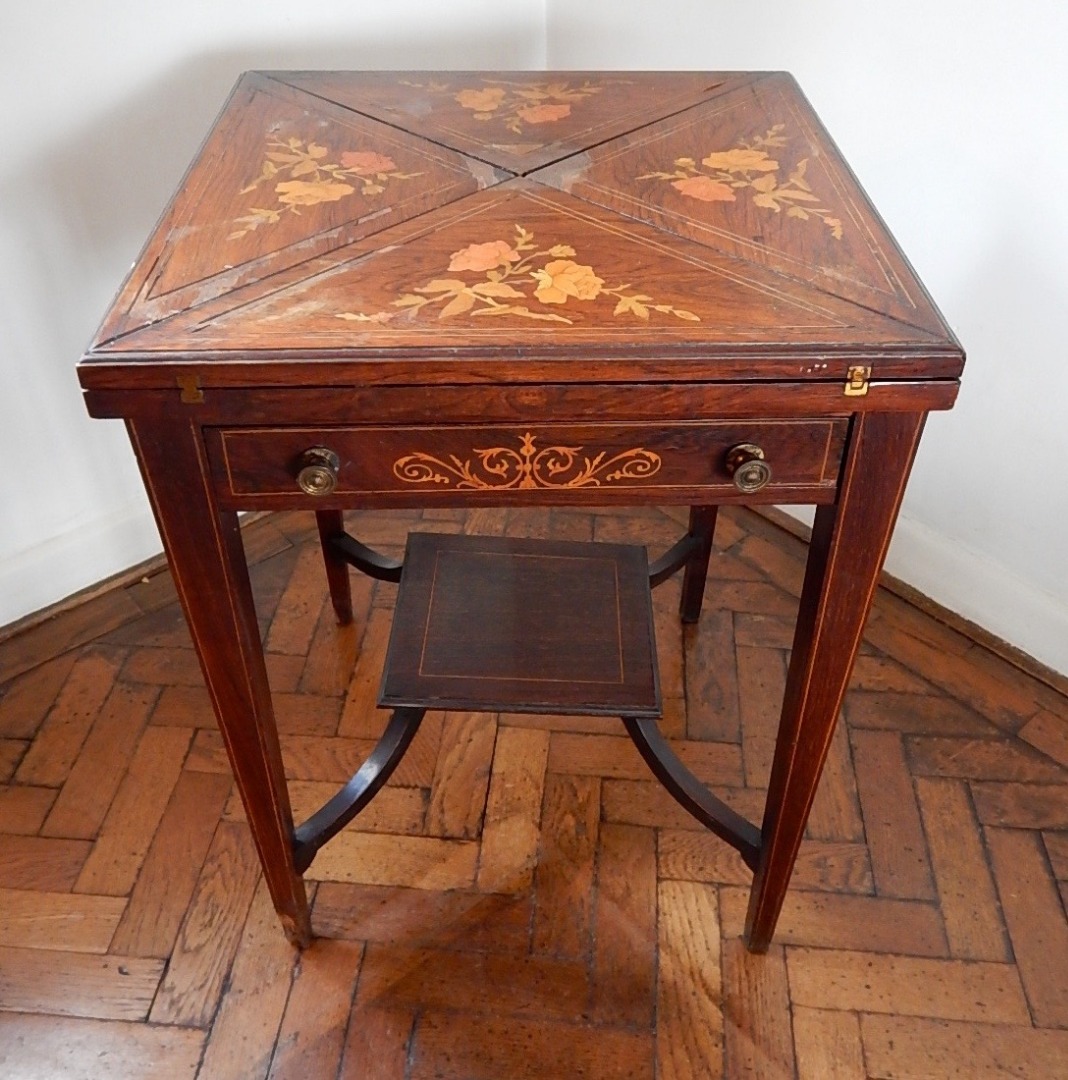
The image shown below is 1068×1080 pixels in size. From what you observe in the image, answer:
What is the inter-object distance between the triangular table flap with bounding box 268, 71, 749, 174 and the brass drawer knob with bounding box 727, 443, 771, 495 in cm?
39

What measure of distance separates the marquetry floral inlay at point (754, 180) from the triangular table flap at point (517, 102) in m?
0.12

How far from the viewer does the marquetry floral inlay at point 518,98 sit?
1.11 m

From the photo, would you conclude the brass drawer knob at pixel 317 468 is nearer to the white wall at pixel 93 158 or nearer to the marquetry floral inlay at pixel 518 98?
the marquetry floral inlay at pixel 518 98

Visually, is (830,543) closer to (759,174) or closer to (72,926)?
(759,174)

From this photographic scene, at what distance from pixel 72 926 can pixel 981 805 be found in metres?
1.12

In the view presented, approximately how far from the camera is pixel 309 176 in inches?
38.1

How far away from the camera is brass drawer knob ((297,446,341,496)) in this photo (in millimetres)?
753

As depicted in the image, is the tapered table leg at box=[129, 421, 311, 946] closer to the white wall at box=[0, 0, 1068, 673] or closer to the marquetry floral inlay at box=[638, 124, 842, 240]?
the marquetry floral inlay at box=[638, 124, 842, 240]

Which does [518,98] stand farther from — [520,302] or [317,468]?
[317,468]

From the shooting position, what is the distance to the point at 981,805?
1.31 meters

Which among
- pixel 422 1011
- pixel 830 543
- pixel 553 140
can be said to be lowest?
pixel 422 1011

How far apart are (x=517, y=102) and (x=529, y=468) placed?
1.88ft

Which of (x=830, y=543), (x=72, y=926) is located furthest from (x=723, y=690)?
(x=72, y=926)

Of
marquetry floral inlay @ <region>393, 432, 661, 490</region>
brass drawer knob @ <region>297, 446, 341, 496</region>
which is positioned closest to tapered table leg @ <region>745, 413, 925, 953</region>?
marquetry floral inlay @ <region>393, 432, 661, 490</region>
